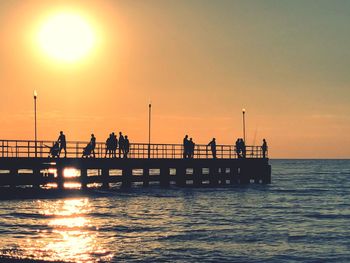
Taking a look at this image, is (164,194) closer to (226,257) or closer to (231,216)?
(231,216)

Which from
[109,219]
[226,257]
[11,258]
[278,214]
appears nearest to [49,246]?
[11,258]

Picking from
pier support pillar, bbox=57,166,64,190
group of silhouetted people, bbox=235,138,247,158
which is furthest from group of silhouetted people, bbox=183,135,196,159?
pier support pillar, bbox=57,166,64,190

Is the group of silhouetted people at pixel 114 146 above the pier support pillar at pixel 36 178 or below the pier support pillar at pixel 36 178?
above

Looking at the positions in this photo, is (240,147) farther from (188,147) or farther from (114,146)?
(114,146)

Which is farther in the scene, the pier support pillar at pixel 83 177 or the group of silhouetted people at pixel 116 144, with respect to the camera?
the group of silhouetted people at pixel 116 144

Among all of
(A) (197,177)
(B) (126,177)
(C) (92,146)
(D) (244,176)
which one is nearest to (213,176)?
(A) (197,177)

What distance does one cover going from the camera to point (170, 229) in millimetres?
31031

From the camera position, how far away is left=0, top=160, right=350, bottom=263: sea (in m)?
24.4

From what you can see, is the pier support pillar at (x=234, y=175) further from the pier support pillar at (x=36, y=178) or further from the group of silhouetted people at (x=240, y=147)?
the pier support pillar at (x=36, y=178)

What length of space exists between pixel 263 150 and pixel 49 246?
44.1 meters

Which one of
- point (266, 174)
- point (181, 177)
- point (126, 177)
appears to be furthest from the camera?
point (266, 174)

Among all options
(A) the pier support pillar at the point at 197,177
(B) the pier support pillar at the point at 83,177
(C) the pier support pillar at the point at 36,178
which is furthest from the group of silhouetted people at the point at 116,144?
(A) the pier support pillar at the point at 197,177

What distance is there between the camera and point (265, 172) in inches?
2662

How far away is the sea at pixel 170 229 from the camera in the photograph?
2438cm
